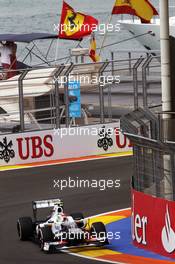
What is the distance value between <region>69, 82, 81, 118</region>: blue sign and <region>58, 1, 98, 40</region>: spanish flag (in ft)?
24.5

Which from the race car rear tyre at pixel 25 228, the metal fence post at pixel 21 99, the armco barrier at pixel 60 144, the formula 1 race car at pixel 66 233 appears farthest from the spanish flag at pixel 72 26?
the formula 1 race car at pixel 66 233

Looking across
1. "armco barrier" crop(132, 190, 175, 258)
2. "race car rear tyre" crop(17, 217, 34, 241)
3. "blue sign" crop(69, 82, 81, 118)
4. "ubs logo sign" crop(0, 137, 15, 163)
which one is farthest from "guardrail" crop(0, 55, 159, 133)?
"armco barrier" crop(132, 190, 175, 258)

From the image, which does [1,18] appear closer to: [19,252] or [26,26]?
[26,26]

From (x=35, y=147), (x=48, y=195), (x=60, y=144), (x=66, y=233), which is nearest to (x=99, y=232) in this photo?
(x=66, y=233)

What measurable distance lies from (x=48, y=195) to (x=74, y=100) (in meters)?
6.50

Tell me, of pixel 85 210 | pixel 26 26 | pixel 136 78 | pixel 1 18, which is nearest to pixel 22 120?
pixel 136 78

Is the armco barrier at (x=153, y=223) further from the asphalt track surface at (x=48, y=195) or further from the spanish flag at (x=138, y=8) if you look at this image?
the spanish flag at (x=138, y=8)

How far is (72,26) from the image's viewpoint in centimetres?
3922

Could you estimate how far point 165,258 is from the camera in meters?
18.8

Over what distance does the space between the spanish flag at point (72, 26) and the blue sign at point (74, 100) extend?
7471 millimetres

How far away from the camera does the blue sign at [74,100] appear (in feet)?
103

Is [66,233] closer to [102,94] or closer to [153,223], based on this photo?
[153,223]

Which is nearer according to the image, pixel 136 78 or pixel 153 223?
pixel 153 223

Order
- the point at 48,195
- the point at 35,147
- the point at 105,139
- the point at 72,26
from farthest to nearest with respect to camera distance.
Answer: the point at 72,26
the point at 105,139
the point at 35,147
the point at 48,195
